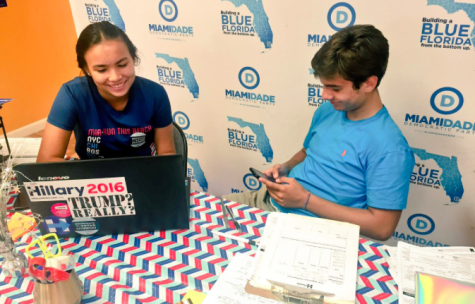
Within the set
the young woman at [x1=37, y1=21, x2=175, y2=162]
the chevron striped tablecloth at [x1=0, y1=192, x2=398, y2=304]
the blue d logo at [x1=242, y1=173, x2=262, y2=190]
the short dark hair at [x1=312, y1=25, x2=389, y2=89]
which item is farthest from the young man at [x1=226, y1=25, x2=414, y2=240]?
the blue d logo at [x1=242, y1=173, x2=262, y2=190]

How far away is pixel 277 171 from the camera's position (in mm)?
1549

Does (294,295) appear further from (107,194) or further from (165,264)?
(107,194)

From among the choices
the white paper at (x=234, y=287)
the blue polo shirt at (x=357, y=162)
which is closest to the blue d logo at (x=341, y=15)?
the blue polo shirt at (x=357, y=162)

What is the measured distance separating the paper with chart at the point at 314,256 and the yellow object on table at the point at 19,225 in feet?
2.83

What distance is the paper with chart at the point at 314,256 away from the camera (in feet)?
2.95

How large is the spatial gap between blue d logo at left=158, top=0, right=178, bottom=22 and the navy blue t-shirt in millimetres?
895

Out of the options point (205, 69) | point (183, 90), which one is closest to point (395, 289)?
point (205, 69)

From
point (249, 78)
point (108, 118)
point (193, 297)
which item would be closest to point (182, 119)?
point (249, 78)

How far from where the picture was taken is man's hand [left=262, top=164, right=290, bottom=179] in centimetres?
151

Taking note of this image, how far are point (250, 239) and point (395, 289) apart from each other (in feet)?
1.47

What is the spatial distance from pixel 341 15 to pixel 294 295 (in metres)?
1.48

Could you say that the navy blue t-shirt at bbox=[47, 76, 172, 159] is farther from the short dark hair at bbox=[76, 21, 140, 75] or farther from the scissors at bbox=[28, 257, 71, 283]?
the scissors at bbox=[28, 257, 71, 283]

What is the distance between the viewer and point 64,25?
4.07 metres

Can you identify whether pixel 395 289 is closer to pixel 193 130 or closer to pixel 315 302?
pixel 315 302
